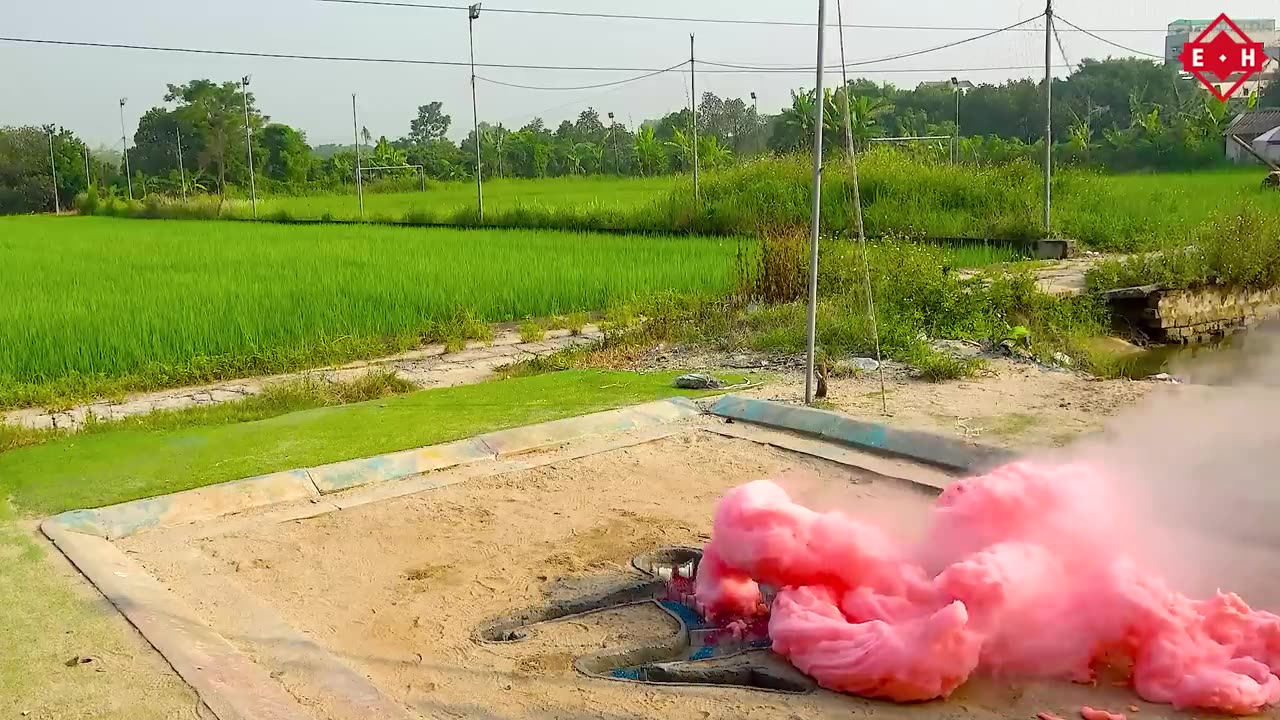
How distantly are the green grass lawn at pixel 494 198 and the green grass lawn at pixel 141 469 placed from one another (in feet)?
55.0

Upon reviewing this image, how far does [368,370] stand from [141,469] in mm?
3560

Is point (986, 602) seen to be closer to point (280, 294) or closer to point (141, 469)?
point (141, 469)

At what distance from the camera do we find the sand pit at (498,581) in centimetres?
323

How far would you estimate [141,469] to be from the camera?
5738 mm

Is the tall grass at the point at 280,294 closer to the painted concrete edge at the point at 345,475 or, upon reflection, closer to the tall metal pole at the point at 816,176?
the painted concrete edge at the point at 345,475

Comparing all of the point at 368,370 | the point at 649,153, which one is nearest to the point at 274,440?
the point at 368,370

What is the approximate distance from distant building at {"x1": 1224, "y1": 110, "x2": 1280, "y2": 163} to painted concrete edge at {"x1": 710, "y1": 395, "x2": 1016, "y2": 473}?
24.8 meters

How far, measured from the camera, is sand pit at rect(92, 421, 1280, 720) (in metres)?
3.23

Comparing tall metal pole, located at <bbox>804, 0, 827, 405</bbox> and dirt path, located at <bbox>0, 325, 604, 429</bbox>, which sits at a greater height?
tall metal pole, located at <bbox>804, 0, 827, 405</bbox>

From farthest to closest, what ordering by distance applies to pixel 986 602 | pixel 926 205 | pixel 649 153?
pixel 649 153 → pixel 926 205 → pixel 986 602

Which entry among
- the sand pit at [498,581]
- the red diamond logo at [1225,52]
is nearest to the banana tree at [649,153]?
the red diamond logo at [1225,52]

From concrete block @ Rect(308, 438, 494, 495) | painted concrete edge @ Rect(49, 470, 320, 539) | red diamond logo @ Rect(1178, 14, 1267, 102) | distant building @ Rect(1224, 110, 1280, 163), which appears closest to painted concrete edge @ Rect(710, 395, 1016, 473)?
concrete block @ Rect(308, 438, 494, 495)

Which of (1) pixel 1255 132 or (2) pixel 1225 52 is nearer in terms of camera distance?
(2) pixel 1225 52

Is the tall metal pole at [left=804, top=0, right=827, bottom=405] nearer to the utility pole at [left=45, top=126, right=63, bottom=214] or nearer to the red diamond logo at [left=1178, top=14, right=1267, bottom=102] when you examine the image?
the red diamond logo at [left=1178, top=14, right=1267, bottom=102]
